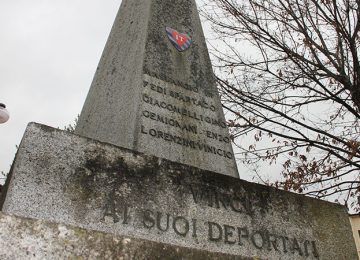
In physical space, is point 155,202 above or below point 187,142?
below

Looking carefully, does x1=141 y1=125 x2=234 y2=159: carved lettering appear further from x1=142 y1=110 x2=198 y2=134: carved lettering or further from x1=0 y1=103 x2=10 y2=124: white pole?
x1=0 y1=103 x2=10 y2=124: white pole

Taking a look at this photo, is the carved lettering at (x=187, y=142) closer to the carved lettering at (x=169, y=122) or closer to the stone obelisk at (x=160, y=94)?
the stone obelisk at (x=160, y=94)

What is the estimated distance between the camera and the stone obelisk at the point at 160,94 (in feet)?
10.6

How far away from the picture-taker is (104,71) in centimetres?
412

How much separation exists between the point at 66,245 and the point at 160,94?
73.6 inches

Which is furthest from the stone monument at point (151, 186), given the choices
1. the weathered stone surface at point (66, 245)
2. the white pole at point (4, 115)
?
the white pole at point (4, 115)

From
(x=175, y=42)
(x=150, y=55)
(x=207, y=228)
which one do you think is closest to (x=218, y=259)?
(x=207, y=228)

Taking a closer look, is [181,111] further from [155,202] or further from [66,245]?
[66,245]

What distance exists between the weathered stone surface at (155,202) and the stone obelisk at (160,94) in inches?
21.7

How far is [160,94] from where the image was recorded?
3.46 meters

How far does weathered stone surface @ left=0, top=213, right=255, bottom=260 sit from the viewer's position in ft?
5.53

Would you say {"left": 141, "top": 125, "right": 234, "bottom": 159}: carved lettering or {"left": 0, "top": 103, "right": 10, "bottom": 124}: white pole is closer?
{"left": 141, "top": 125, "right": 234, "bottom": 159}: carved lettering

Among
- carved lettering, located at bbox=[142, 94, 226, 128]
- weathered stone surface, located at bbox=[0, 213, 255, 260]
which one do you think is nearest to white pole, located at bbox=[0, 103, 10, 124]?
carved lettering, located at bbox=[142, 94, 226, 128]

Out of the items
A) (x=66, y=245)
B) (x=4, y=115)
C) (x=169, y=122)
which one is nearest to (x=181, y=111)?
(x=169, y=122)
